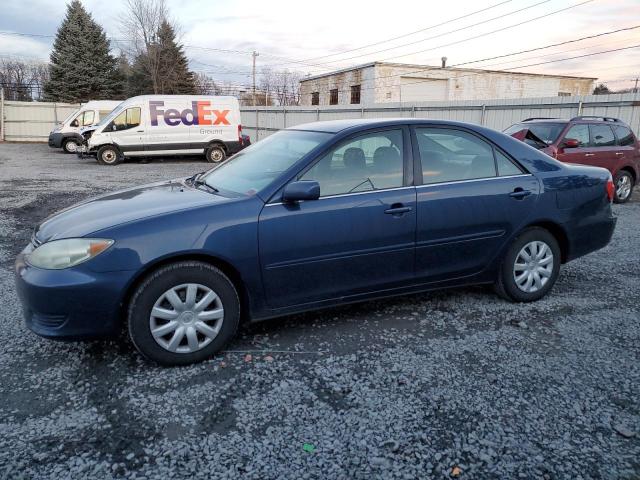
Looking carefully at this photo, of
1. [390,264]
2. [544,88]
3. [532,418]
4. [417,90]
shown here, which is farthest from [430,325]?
[544,88]

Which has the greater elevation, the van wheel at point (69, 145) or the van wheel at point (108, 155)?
the van wheel at point (69, 145)

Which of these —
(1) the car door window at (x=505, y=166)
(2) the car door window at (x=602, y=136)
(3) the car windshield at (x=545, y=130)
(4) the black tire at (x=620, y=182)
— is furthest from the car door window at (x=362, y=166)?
(4) the black tire at (x=620, y=182)

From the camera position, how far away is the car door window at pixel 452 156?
12.7ft

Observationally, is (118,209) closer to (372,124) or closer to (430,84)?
(372,124)

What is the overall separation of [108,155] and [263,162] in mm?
15050

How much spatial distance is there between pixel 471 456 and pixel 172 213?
2.22 metres

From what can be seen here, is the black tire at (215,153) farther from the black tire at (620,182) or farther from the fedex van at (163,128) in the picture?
the black tire at (620,182)

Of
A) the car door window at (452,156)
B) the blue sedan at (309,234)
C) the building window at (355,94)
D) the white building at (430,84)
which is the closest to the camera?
the blue sedan at (309,234)

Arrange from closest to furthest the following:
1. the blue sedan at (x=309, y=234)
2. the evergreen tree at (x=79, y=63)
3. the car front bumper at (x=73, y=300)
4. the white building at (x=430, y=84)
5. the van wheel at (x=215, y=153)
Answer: the car front bumper at (x=73, y=300) < the blue sedan at (x=309, y=234) < the van wheel at (x=215, y=153) < the white building at (x=430, y=84) < the evergreen tree at (x=79, y=63)

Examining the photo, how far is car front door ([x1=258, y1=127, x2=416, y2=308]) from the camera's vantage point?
333 centimetres

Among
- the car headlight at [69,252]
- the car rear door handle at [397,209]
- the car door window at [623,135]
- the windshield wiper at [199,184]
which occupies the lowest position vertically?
the car headlight at [69,252]

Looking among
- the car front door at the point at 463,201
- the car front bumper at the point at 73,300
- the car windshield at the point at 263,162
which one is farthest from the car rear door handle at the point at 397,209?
the car front bumper at the point at 73,300

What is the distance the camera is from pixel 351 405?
2773 mm

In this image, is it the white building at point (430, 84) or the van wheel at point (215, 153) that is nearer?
the van wheel at point (215, 153)
